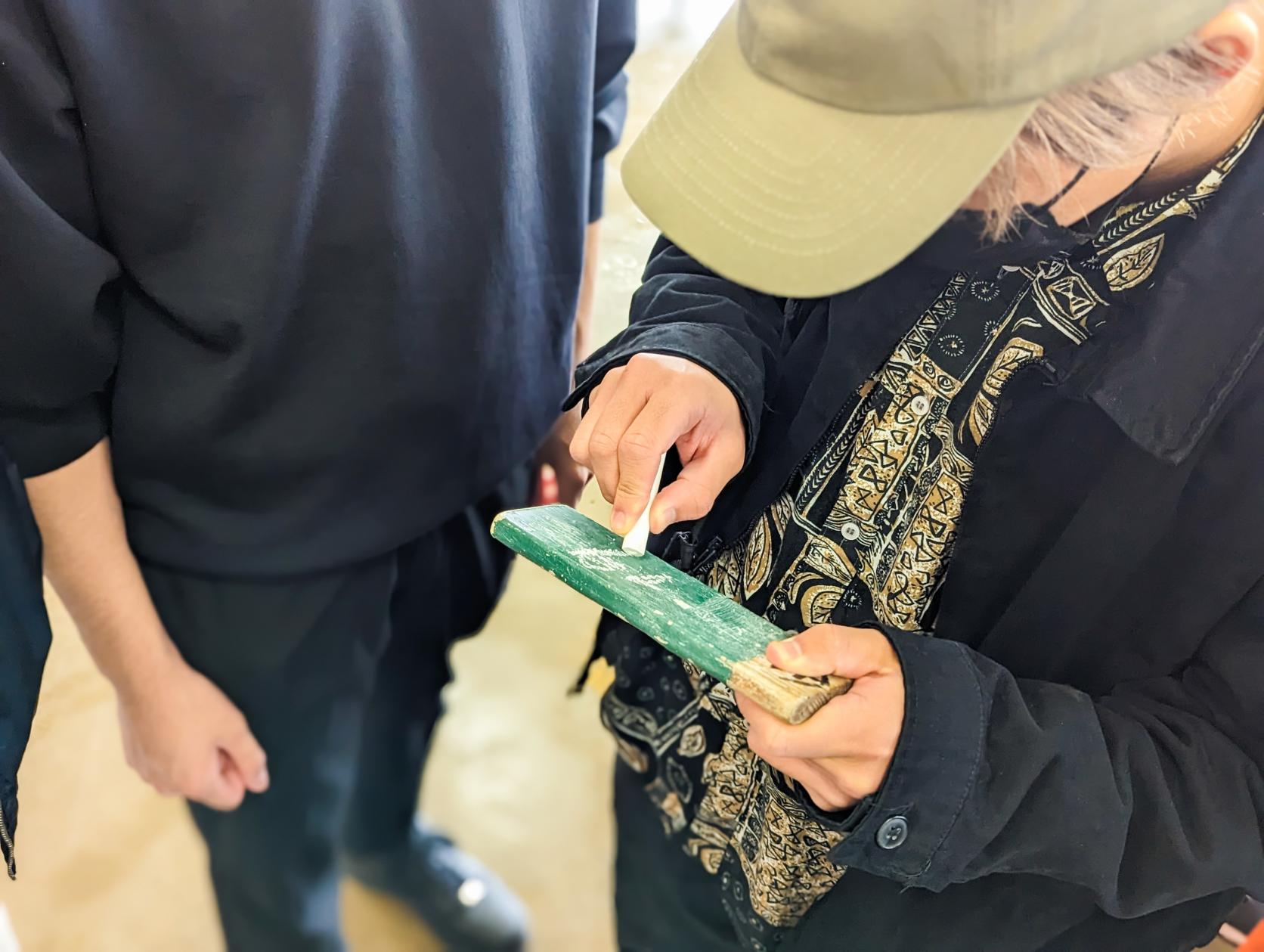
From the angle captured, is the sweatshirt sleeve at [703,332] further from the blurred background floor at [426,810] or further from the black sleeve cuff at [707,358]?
the blurred background floor at [426,810]

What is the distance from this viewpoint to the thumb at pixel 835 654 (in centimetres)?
45

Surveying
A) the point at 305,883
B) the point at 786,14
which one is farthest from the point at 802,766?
the point at 305,883

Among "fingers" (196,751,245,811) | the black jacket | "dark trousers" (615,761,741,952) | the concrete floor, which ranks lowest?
the concrete floor

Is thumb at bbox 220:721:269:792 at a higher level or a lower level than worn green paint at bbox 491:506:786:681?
lower

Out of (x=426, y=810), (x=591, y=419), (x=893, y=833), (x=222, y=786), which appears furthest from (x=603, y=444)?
(x=426, y=810)

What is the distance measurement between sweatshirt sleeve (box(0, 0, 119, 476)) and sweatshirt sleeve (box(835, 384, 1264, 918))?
1.61 feet

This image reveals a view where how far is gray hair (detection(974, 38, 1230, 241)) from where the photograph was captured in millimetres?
382

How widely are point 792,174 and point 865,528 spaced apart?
22 cm

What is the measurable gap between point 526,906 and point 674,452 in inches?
34.0

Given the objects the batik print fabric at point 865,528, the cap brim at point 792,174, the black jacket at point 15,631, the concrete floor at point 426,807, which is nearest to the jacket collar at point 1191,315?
the batik print fabric at point 865,528

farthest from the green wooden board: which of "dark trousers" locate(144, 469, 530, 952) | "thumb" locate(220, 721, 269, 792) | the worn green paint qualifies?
"thumb" locate(220, 721, 269, 792)

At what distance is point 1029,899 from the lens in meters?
0.55

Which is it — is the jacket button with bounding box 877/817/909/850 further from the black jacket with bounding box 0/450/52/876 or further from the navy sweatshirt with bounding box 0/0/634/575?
the black jacket with bounding box 0/450/52/876

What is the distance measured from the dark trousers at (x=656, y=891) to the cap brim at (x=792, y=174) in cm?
48
